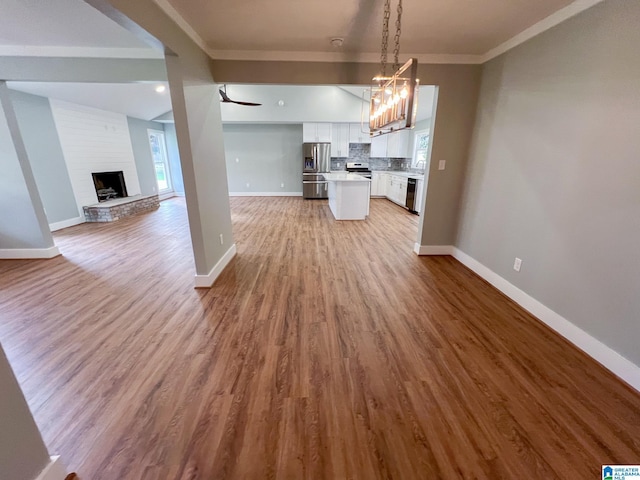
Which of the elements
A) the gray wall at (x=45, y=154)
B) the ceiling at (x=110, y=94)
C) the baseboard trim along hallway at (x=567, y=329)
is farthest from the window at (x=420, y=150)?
the gray wall at (x=45, y=154)

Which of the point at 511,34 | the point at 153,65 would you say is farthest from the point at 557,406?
the point at 153,65

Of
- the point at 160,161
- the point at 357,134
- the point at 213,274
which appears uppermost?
the point at 357,134

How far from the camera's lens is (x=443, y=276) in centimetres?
308

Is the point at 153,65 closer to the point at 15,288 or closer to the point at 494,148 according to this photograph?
the point at 15,288

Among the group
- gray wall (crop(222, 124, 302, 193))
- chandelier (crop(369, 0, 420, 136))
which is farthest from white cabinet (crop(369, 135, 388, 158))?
chandelier (crop(369, 0, 420, 136))

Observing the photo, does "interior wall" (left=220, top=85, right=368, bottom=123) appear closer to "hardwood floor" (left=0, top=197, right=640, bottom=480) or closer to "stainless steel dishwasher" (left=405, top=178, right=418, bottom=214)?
"stainless steel dishwasher" (left=405, top=178, right=418, bottom=214)

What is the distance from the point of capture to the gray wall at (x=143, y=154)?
6.92m

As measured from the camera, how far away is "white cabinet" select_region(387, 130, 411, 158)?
7.96m

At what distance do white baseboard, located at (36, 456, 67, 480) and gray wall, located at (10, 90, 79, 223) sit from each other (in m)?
5.46

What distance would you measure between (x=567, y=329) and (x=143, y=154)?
910 cm

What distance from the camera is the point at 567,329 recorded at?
6.70ft

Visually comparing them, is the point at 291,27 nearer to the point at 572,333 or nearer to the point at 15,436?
the point at 15,436

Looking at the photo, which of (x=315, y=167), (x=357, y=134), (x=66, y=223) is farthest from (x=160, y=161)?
(x=357, y=134)

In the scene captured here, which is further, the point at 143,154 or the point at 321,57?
the point at 143,154
